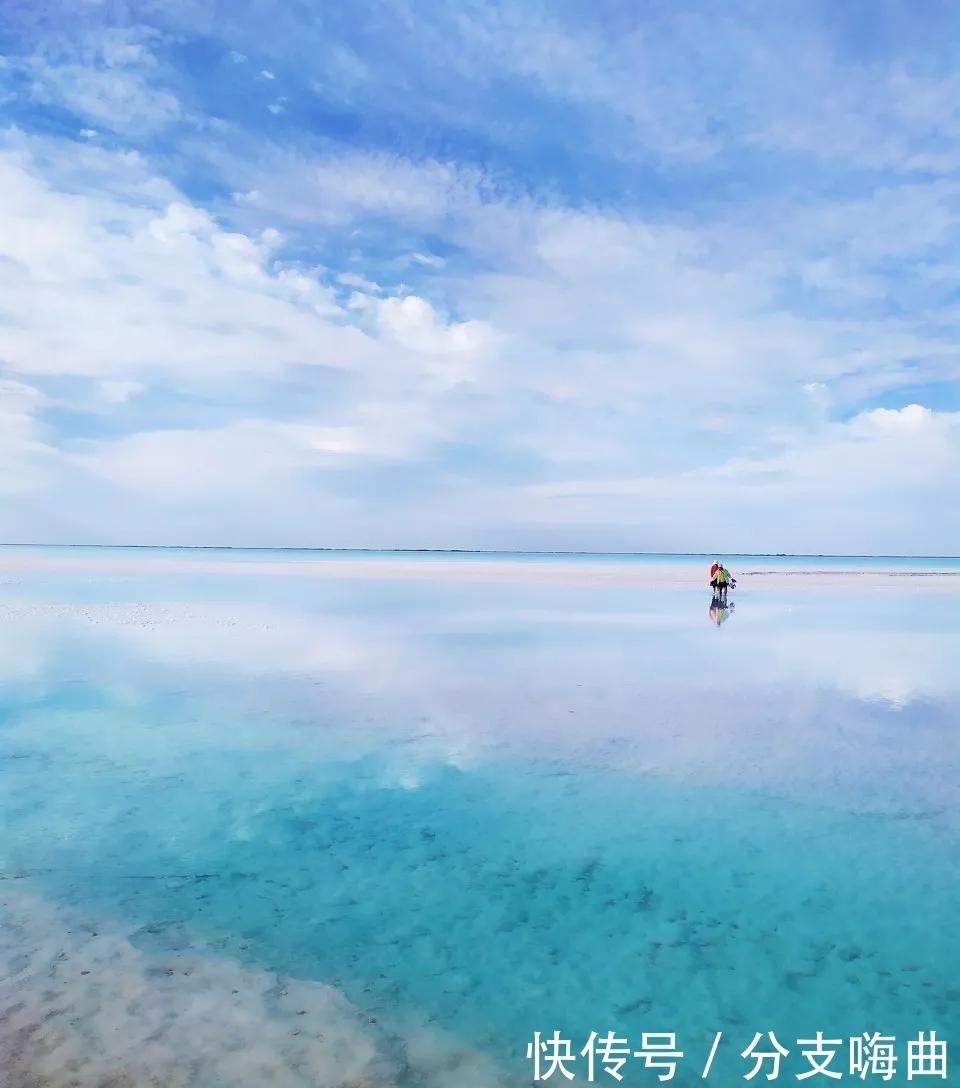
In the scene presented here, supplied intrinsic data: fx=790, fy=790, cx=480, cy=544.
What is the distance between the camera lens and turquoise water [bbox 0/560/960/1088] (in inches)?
239

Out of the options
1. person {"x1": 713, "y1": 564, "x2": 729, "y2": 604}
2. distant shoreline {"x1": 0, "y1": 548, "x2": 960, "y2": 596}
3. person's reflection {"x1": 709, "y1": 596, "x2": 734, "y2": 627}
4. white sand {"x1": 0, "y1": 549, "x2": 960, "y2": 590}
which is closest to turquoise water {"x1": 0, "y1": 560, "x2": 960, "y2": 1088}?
person's reflection {"x1": 709, "y1": 596, "x2": 734, "y2": 627}

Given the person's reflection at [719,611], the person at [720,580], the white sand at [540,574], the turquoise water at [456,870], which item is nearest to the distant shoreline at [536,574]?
the white sand at [540,574]

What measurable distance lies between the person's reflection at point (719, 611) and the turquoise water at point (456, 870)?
14.4 meters

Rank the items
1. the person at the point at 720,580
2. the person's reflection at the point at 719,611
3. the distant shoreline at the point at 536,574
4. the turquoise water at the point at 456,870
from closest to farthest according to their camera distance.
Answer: the turquoise water at the point at 456,870 → the person's reflection at the point at 719,611 → the person at the point at 720,580 → the distant shoreline at the point at 536,574

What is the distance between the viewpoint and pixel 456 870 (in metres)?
8.85

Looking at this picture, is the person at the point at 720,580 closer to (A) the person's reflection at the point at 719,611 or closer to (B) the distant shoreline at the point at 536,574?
(A) the person's reflection at the point at 719,611

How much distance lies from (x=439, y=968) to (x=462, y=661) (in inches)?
615

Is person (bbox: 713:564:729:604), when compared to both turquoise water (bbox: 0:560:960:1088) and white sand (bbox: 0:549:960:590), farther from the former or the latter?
turquoise water (bbox: 0:560:960:1088)

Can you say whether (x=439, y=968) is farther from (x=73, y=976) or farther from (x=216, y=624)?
(x=216, y=624)

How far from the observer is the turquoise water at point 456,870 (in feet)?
19.9

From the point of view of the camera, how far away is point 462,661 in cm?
2248

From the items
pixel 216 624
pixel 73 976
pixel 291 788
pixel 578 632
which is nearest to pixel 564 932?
pixel 73 976

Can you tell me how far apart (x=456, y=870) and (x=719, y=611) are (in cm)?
3277

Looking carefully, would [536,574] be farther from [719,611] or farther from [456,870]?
[456,870]
